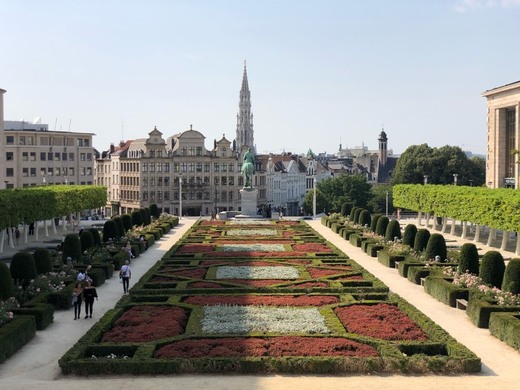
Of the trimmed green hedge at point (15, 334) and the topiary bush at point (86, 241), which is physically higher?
the topiary bush at point (86, 241)

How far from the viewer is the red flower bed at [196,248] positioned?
56688mm

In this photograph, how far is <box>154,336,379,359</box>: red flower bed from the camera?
25266mm

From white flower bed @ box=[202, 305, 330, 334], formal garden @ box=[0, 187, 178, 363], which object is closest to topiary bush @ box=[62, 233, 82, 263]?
formal garden @ box=[0, 187, 178, 363]

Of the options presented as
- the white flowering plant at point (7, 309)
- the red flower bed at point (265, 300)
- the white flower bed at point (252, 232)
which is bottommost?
the red flower bed at point (265, 300)

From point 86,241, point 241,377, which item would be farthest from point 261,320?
point 86,241

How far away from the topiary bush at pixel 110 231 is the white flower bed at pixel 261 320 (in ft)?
101

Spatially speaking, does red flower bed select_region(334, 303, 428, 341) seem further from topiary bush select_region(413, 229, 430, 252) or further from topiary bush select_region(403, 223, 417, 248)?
topiary bush select_region(403, 223, 417, 248)

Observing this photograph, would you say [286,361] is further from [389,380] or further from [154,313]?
[154,313]

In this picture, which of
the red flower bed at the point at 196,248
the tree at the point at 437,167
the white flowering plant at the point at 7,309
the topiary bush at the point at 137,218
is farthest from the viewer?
the tree at the point at 437,167

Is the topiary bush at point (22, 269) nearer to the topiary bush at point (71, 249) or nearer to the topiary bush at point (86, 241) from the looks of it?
the topiary bush at point (71, 249)

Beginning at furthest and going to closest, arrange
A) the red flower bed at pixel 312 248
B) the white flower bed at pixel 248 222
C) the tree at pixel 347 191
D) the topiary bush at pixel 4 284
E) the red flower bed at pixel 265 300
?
the tree at pixel 347 191 → the white flower bed at pixel 248 222 → the red flower bed at pixel 312 248 → the red flower bed at pixel 265 300 → the topiary bush at pixel 4 284

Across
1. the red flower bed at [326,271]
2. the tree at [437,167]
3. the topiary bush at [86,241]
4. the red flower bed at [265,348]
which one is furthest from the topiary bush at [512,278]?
the tree at [437,167]

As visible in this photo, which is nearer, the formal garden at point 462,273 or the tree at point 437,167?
the formal garden at point 462,273

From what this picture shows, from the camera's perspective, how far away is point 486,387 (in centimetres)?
2255
